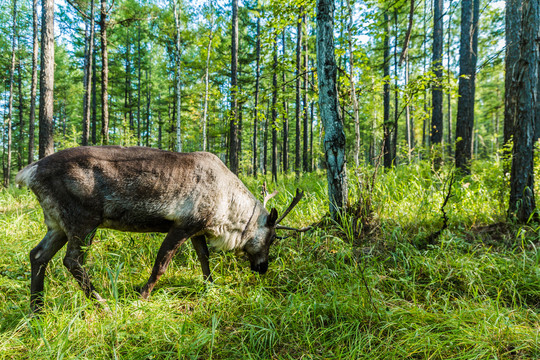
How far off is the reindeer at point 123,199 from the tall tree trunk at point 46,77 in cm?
700

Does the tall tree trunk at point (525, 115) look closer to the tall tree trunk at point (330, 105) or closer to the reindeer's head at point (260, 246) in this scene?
the tall tree trunk at point (330, 105)

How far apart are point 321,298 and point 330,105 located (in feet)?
8.82

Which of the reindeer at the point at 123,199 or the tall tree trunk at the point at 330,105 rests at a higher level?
the tall tree trunk at the point at 330,105

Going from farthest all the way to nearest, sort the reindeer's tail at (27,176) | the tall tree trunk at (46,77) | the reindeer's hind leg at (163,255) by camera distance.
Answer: the tall tree trunk at (46,77) < the reindeer's hind leg at (163,255) < the reindeer's tail at (27,176)

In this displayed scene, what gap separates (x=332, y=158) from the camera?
157 inches

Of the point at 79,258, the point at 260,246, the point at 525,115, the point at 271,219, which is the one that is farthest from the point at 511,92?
the point at 79,258

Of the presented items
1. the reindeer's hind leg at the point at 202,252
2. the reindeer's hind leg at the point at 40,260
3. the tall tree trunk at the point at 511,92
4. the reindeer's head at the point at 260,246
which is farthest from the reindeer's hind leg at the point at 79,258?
the tall tree trunk at the point at 511,92

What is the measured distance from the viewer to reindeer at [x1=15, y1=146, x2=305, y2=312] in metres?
2.48

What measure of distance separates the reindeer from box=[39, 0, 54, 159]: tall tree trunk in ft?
23.0

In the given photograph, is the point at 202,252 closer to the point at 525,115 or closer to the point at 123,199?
the point at 123,199

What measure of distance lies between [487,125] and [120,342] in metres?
48.2

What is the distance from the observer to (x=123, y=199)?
2.59 metres

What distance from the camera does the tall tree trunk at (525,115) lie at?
345 centimetres

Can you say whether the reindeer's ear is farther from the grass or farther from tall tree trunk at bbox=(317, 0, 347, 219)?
tall tree trunk at bbox=(317, 0, 347, 219)
